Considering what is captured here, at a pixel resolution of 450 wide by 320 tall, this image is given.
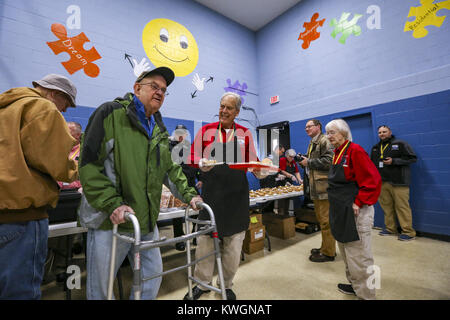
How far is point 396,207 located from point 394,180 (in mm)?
489

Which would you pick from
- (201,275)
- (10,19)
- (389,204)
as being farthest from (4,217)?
(389,204)

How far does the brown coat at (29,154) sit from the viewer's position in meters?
1.02

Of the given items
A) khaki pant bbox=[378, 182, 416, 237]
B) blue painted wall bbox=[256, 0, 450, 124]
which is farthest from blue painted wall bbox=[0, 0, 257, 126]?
khaki pant bbox=[378, 182, 416, 237]

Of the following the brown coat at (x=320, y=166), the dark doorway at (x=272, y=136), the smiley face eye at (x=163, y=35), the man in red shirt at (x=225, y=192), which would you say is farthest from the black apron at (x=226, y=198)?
the dark doorway at (x=272, y=136)

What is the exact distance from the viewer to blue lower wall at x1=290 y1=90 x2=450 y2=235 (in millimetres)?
3506

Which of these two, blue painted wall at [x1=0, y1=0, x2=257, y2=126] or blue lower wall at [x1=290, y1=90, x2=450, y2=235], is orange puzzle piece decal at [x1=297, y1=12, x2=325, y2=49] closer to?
blue painted wall at [x1=0, y1=0, x2=257, y2=126]

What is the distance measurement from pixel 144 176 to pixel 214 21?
625 centimetres

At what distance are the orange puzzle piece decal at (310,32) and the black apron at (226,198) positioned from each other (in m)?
5.39

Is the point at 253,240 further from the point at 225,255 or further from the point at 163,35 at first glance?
the point at 163,35

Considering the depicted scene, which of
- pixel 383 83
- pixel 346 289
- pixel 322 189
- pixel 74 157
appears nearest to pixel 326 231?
pixel 322 189

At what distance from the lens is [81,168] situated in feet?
3.44

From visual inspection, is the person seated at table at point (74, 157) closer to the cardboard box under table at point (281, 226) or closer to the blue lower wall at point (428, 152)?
the cardboard box under table at point (281, 226)

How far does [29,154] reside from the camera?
1.07 meters

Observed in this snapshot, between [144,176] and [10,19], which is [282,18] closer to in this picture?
[10,19]
